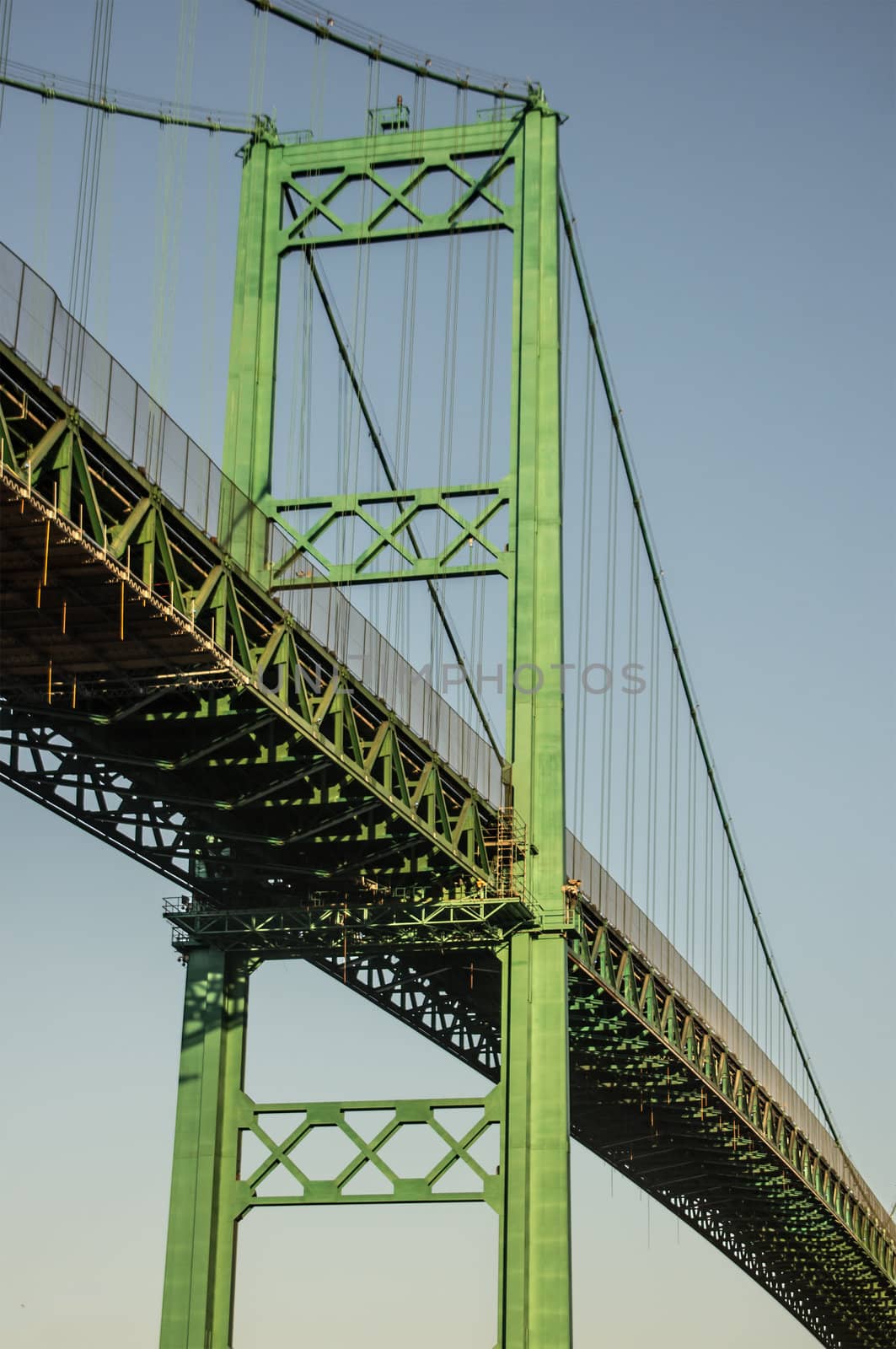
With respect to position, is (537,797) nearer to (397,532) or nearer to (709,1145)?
(397,532)

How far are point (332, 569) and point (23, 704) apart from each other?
8.75 m

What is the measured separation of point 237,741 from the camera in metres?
29.6

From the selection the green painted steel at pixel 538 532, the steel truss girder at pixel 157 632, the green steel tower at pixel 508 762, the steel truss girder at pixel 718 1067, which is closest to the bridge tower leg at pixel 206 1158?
the green steel tower at pixel 508 762

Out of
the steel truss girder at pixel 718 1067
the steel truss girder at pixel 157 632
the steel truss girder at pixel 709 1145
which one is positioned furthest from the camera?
the steel truss girder at pixel 709 1145

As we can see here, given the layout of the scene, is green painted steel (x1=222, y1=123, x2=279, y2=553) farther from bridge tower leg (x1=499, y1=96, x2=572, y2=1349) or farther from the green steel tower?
bridge tower leg (x1=499, y1=96, x2=572, y2=1349)

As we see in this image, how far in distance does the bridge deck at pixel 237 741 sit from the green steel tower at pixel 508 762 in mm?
1034

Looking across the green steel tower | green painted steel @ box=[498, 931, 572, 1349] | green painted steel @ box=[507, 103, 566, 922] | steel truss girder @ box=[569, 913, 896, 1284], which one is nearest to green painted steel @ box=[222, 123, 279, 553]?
the green steel tower

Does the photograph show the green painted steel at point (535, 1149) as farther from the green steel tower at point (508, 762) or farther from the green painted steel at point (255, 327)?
the green painted steel at point (255, 327)

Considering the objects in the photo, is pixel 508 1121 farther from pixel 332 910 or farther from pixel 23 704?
pixel 23 704

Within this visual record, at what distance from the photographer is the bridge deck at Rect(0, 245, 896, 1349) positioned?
23.9 m

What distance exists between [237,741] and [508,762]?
7.01m

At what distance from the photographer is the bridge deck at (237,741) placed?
2392 cm

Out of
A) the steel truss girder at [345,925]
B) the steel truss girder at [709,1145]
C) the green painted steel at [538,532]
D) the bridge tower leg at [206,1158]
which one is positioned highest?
the green painted steel at [538,532]

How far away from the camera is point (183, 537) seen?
25719 millimetres
